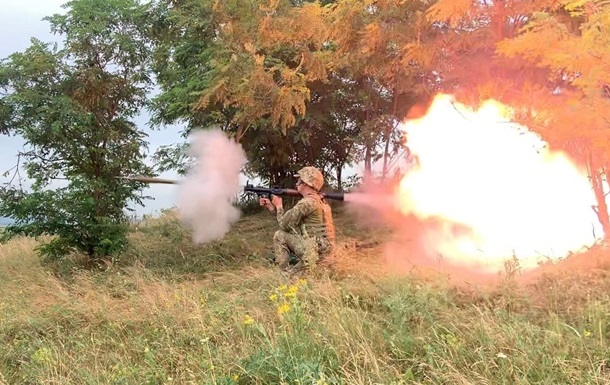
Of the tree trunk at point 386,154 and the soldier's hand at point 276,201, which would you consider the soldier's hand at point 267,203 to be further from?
the tree trunk at point 386,154

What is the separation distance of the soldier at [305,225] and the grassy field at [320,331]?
42 cm

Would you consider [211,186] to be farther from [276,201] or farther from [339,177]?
[339,177]

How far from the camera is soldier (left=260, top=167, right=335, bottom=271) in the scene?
7.56 metres

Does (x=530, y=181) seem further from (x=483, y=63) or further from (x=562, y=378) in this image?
(x=562, y=378)

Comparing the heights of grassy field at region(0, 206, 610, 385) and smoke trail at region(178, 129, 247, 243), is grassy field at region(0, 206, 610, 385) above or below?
below

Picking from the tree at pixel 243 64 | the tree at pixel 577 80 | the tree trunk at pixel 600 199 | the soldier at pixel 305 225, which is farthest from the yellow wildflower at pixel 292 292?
the tree trunk at pixel 600 199

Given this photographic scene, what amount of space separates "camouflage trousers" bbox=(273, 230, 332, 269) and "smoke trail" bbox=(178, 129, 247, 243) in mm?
1163

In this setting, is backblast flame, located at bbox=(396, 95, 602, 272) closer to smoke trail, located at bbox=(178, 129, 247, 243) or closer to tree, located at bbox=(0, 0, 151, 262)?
smoke trail, located at bbox=(178, 129, 247, 243)

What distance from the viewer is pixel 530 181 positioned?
794cm

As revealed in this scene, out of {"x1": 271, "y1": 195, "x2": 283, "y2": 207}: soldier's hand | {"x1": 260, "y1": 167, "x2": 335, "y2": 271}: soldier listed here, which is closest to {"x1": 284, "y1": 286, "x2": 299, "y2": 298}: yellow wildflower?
{"x1": 260, "y1": 167, "x2": 335, "y2": 271}: soldier

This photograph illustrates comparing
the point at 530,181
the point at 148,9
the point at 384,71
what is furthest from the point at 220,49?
the point at 530,181

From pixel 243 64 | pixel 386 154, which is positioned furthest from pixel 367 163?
pixel 243 64

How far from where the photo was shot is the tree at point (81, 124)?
8.75 meters

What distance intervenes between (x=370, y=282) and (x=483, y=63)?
4.42m
